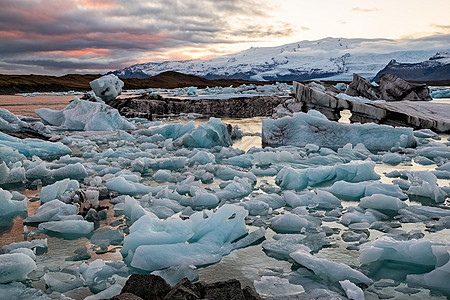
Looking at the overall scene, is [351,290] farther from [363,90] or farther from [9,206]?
[363,90]

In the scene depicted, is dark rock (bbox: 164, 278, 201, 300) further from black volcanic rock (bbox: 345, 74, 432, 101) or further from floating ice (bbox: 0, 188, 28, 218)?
black volcanic rock (bbox: 345, 74, 432, 101)

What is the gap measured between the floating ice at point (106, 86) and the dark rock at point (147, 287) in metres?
16.9

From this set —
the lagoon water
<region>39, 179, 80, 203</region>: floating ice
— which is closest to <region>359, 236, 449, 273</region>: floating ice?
the lagoon water

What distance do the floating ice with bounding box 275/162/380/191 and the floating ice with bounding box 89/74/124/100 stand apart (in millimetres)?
14330

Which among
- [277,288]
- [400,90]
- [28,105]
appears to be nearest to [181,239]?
[277,288]

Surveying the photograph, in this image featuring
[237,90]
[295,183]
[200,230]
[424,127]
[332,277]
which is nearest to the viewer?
[332,277]

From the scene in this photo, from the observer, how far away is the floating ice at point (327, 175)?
483cm

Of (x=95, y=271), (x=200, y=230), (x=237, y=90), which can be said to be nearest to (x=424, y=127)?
(x=200, y=230)

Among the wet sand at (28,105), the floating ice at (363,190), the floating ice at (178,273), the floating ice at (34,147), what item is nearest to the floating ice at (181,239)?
the floating ice at (178,273)

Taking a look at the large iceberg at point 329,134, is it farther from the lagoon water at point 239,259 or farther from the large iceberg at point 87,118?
the large iceberg at point 87,118

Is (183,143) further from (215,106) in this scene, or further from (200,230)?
(215,106)

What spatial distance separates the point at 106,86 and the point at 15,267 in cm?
1637

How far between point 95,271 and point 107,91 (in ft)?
54.5

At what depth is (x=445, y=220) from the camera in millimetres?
3400
